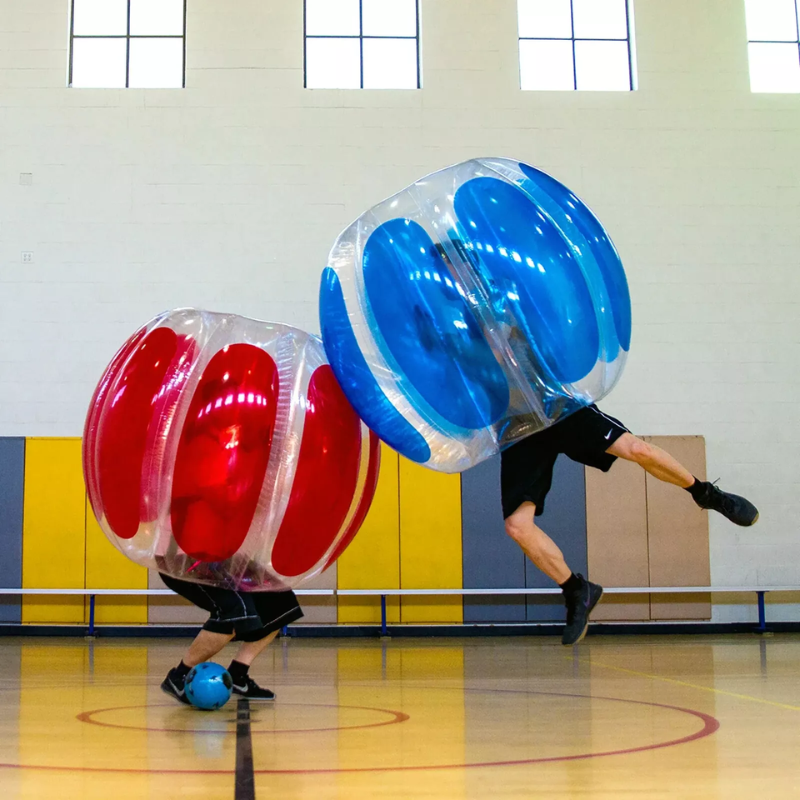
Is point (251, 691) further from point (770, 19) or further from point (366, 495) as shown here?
point (770, 19)

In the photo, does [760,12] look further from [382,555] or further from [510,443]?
[510,443]

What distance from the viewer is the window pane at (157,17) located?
9.96 m

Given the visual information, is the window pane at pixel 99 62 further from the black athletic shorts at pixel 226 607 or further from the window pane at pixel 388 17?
the black athletic shorts at pixel 226 607

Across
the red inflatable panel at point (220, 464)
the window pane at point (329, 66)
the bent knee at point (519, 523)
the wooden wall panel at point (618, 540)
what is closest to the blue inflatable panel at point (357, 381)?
the red inflatable panel at point (220, 464)

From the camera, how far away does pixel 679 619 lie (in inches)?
379

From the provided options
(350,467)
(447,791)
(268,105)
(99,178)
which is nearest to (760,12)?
(268,105)

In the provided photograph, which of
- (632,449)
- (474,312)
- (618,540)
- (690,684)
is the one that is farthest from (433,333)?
(618,540)

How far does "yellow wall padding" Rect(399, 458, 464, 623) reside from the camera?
9445mm

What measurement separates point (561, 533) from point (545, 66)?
15.1ft

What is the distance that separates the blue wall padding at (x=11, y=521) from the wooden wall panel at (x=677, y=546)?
580cm

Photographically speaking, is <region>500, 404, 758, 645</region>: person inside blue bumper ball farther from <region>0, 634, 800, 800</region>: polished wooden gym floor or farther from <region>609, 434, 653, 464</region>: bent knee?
<region>0, 634, 800, 800</region>: polished wooden gym floor

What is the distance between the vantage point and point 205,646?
4.54 meters

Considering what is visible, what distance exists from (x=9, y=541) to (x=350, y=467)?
639 cm

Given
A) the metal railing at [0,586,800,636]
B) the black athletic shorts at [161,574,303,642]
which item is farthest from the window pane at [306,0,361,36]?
the black athletic shorts at [161,574,303,642]
